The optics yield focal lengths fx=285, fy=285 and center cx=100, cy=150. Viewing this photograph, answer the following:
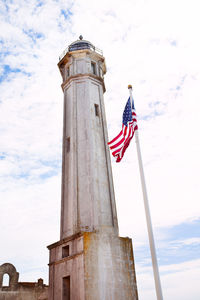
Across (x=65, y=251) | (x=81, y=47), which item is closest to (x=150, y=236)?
(x=65, y=251)

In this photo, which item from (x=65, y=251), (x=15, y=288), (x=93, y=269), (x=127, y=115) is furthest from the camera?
(x=15, y=288)

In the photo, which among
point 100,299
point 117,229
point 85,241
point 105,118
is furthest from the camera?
point 105,118

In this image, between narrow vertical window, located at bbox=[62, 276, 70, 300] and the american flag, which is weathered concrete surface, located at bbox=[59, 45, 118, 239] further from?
the american flag

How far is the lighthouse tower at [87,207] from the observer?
16.6 metres

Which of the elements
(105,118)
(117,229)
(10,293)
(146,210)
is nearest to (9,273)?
(10,293)

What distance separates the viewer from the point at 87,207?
1948 centimetres

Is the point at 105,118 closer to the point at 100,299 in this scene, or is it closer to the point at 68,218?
the point at 68,218

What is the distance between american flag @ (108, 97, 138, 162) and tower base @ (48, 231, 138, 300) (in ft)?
17.2

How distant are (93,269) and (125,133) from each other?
26.5 ft

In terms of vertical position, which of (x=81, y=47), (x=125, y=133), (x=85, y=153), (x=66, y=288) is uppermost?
(x=81, y=47)

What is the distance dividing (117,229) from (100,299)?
189 inches

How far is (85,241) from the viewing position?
16891 millimetres

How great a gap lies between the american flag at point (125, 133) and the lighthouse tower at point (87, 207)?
12.6 feet

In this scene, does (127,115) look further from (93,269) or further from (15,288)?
(15,288)
